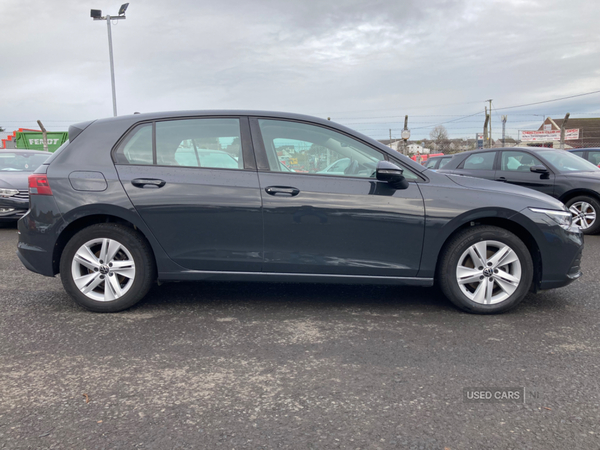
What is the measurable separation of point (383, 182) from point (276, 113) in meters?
1.07

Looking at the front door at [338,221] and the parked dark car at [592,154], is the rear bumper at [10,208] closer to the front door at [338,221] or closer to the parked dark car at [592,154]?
the front door at [338,221]

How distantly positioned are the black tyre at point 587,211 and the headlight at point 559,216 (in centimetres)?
459

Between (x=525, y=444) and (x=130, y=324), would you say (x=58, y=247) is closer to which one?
(x=130, y=324)

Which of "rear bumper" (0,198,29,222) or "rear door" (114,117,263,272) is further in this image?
"rear bumper" (0,198,29,222)

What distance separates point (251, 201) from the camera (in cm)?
364

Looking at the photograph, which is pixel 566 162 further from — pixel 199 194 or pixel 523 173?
pixel 199 194

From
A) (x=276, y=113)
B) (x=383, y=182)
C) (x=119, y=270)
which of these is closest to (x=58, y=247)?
(x=119, y=270)

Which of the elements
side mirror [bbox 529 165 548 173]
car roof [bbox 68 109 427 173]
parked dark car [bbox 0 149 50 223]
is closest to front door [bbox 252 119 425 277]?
car roof [bbox 68 109 427 173]

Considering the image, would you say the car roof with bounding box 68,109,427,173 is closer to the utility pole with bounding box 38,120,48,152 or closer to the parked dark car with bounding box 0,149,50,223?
the parked dark car with bounding box 0,149,50,223

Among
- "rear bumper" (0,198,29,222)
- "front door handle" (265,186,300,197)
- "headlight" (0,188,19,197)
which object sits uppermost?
"front door handle" (265,186,300,197)

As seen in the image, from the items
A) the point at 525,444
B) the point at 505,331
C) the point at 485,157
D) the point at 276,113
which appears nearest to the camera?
the point at 525,444

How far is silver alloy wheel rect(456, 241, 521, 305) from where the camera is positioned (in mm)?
3709

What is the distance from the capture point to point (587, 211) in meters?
7.88

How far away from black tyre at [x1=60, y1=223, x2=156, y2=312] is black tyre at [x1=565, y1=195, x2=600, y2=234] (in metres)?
7.02
